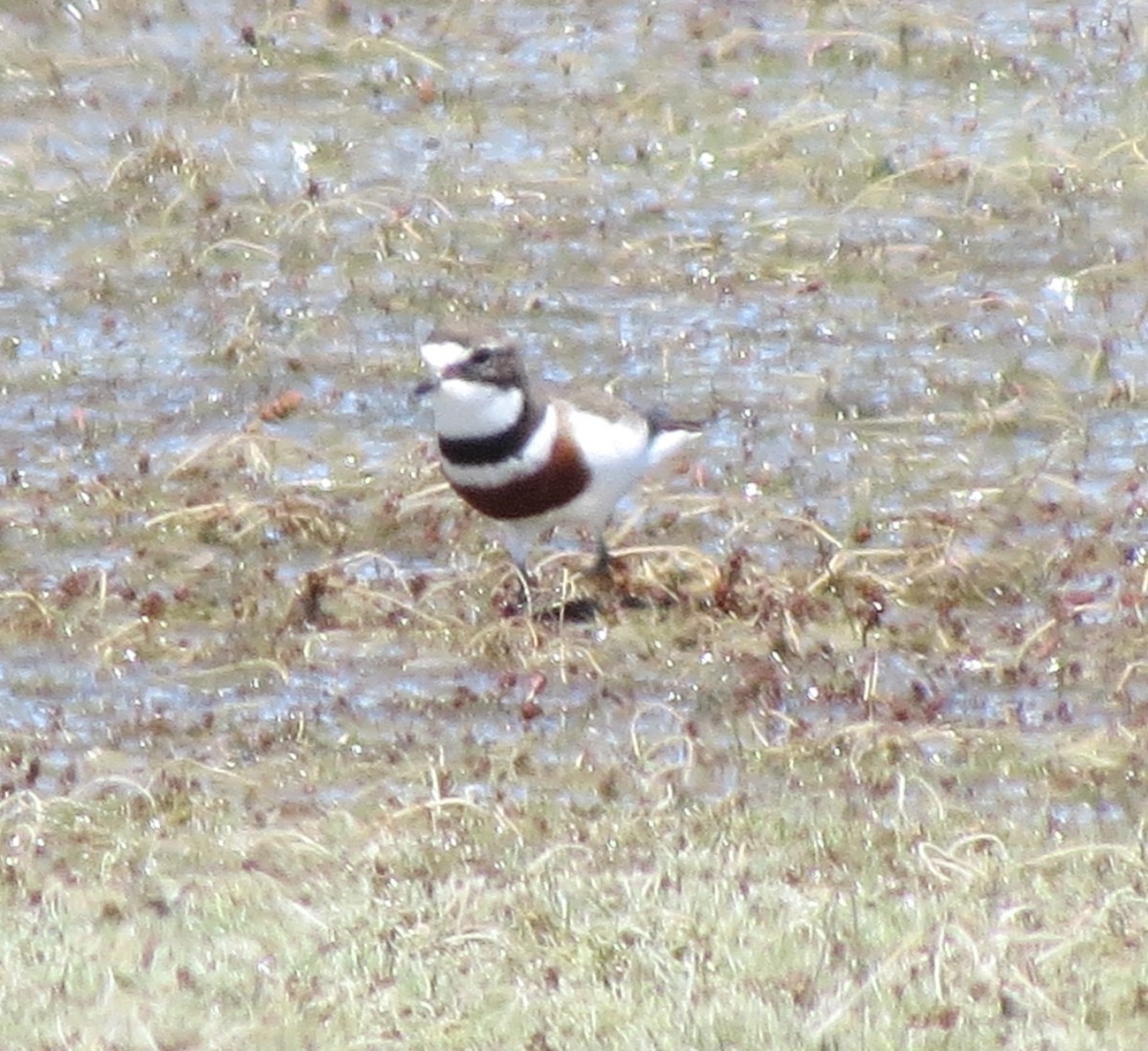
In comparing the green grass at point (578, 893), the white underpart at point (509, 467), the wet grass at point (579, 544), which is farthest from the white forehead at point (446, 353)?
the green grass at point (578, 893)

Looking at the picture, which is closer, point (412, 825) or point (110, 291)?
point (412, 825)

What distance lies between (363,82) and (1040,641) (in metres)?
6.21

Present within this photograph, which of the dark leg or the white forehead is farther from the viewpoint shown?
the dark leg

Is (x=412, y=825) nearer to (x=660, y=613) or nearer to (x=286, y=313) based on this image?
(x=660, y=613)

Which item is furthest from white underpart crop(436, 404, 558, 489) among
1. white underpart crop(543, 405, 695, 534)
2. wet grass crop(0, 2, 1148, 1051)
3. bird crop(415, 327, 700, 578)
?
wet grass crop(0, 2, 1148, 1051)

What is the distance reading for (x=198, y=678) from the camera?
8836 mm

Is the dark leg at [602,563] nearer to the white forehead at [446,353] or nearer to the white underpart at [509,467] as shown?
the white underpart at [509,467]

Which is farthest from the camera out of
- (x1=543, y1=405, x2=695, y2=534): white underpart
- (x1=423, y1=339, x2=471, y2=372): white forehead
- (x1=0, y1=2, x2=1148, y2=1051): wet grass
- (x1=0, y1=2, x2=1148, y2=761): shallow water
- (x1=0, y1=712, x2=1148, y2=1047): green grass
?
(x1=543, y1=405, x2=695, y2=534): white underpart

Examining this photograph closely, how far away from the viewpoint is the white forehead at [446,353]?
9.15 metres

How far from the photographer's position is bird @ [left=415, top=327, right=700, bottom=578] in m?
9.12

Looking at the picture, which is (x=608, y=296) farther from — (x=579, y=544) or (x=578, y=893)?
(x=578, y=893)

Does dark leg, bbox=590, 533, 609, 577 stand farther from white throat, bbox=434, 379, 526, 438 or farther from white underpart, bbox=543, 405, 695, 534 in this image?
white throat, bbox=434, 379, 526, 438

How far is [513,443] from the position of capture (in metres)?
9.15

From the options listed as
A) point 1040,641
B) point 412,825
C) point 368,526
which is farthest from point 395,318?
point 412,825
